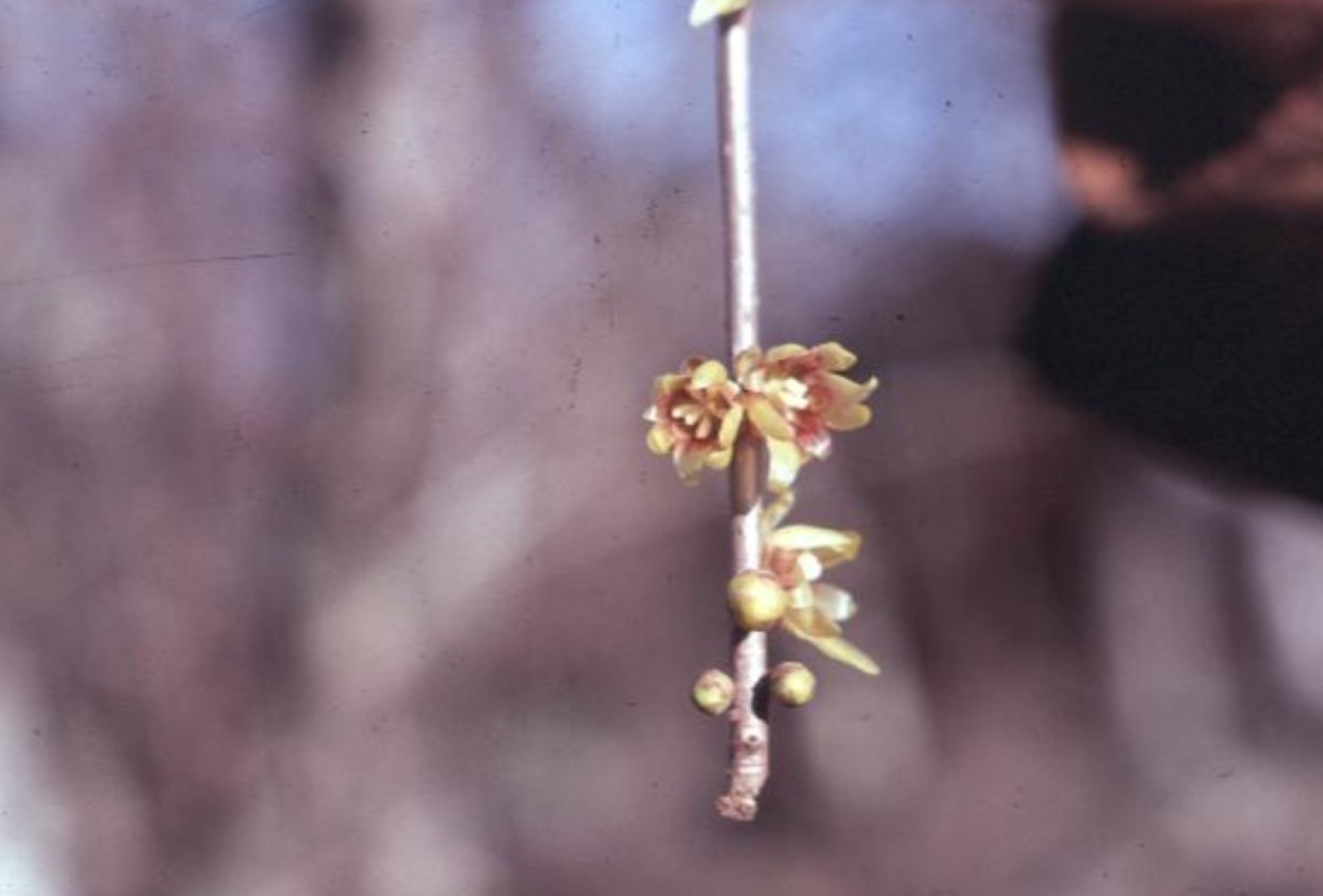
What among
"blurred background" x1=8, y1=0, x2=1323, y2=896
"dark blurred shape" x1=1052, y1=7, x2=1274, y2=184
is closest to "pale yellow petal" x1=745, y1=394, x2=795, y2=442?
"blurred background" x1=8, y1=0, x2=1323, y2=896

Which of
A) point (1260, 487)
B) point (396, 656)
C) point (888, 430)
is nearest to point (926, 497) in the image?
point (888, 430)

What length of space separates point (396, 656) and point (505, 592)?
9 cm

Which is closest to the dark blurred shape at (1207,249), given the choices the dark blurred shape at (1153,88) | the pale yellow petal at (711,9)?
the dark blurred shape at (1153,88)

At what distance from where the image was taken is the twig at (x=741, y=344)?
0.78 metres

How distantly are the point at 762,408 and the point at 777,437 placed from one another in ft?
0.06

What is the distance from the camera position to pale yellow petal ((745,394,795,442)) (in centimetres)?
78

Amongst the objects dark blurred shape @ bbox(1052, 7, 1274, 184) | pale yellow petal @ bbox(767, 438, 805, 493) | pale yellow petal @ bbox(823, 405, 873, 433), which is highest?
dark blurred shape @ bbox(1052, 7, 1274, 184)

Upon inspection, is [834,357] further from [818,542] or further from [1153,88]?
[1153,88]

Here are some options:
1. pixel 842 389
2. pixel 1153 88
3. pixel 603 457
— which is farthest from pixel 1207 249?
pixel 603 457

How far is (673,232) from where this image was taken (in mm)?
1050

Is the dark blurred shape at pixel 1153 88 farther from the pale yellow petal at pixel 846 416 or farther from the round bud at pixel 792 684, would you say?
the round bud at pixel 792 684

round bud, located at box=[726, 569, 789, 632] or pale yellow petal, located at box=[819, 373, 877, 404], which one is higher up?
pale yellow petal, located at box=[819, 373, 877, 404]

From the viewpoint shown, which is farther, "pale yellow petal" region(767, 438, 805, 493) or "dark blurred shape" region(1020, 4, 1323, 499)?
"dark blurred shape" region(1020, 4, 1323, 499)

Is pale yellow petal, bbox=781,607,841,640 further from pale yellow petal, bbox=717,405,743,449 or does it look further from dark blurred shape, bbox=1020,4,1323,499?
dark blurred shape, bbox=1020,4,1323,499
